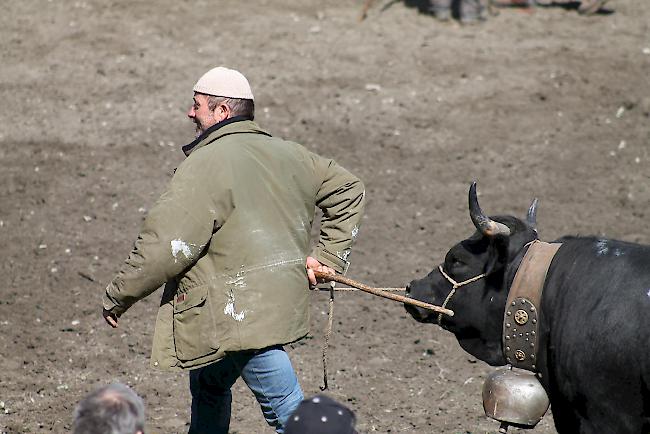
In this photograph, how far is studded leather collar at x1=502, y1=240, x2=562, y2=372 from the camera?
496 cm

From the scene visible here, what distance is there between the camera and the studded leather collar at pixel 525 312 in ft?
16.3

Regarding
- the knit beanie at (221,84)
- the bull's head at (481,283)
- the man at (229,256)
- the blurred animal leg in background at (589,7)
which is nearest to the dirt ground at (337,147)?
the blurred animal leg in background at (589,7)

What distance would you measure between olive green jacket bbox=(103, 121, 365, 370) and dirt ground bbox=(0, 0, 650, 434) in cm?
156

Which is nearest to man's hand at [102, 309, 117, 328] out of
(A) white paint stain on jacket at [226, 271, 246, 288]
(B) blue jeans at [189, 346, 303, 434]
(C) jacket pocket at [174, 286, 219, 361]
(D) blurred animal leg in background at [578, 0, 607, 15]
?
(C) jacket pocket at [174, 286, 219, 361]

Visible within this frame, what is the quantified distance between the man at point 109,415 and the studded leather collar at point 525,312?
2063mm

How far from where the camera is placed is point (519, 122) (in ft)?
36.0

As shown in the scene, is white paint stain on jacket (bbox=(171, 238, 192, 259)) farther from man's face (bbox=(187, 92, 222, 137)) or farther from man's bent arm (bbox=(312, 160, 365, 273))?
man's bent arm (bbox=(312, 160, 365, 273))

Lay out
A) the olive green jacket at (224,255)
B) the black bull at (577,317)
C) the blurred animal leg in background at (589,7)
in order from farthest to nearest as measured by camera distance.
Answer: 1. the blurred animal leg in background at (589,7)
2. the olive green jacket at (224,255)
3. the black bull at (577,317)

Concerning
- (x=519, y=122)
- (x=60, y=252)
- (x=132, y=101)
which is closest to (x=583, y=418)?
(x=60, y=252)

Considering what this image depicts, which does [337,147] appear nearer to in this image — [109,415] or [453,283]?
[453,283]

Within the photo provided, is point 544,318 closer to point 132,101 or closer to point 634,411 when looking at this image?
point 634,411

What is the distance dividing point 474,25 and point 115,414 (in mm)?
10467

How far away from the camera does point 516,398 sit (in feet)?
16.3

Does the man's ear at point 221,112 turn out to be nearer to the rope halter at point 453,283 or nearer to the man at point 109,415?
the rope halter at point 453,283
